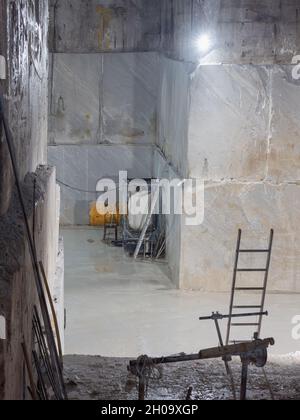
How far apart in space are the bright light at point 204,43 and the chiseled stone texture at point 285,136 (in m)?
1.13

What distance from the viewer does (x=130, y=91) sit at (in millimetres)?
16609

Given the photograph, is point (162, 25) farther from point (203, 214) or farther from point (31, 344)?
point (31, 344)

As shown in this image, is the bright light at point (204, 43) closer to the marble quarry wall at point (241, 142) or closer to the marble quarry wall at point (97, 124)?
the marble quarry wall at point (241, 142)

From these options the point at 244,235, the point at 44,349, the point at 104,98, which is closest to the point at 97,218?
the point at 104,98

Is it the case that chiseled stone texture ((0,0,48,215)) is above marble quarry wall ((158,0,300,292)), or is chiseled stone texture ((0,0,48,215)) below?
below

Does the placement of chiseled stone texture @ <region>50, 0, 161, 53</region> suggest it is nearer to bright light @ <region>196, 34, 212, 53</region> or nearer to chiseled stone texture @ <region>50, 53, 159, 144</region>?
chiseled stone texture @ <region>50, 53, 159, 144</region>

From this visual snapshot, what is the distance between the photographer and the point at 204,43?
11617 millimetres

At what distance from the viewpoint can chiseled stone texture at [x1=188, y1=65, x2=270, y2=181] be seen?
1183cm

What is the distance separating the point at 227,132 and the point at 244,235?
5.09ft

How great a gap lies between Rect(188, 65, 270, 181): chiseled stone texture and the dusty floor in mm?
5282

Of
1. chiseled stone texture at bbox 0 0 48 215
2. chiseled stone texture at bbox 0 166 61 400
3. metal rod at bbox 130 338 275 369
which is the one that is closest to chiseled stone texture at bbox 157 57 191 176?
chiseled stone texture at bbox 0 0 48 215

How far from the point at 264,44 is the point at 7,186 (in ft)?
25.2

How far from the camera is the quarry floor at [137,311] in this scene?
930 cm

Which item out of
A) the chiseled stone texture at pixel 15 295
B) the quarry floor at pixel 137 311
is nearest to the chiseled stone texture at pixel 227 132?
the quarry floor at pixel 137 311
